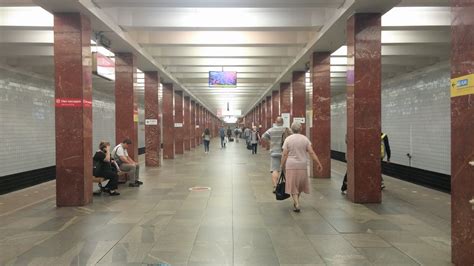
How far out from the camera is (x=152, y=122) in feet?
56.9

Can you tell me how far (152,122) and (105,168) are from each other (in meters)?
7.58

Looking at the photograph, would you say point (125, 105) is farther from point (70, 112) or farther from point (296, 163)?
point (296, 163)

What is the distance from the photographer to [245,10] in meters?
10.6

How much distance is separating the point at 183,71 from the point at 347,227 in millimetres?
13979

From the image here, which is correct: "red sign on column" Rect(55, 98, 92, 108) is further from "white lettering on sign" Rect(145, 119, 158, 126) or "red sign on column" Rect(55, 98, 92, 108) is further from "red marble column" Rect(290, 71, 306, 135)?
"red marble column" Rect(290, 71, 306, 135)

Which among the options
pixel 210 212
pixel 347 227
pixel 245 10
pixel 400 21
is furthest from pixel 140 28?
pixel 347 227

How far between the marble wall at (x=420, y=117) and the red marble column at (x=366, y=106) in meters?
6.12

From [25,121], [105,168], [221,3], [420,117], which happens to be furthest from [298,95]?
[25,121]

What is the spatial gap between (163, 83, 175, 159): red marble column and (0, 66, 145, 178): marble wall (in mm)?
5715

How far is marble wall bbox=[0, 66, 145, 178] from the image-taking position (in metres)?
14.0

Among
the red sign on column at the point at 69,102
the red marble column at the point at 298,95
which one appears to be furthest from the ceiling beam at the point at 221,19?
the red marble column at the point at 298,95

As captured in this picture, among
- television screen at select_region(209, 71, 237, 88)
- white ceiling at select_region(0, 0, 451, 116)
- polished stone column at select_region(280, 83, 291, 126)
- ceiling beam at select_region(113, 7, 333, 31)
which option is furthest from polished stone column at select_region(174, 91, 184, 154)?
ceiling beam at select_region(113, 7, 333, 31)

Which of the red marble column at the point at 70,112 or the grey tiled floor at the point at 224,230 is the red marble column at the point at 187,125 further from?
the red marble column at the point at 70,112

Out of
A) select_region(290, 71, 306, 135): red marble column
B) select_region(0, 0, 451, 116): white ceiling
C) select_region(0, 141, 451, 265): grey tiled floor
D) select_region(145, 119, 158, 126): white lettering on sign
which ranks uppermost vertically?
select_region(0, 0, 451, 116): white ceiling
